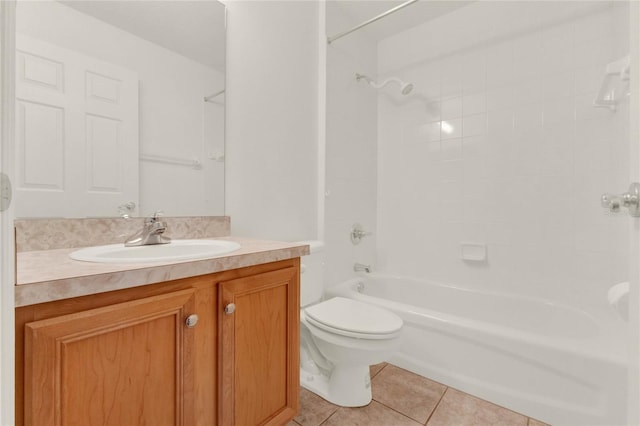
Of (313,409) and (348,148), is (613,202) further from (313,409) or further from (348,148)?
(348,148)

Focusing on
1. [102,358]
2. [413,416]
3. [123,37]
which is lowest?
[413,416]

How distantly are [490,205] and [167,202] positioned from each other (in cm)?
203

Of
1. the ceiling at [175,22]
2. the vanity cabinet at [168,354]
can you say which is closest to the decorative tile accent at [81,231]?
the vanity cabinet at [168,354]

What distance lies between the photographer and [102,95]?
106 centimetres

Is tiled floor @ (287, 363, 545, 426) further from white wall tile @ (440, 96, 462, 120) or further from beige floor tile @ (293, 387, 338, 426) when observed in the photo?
white wall tile @ (440, 96, 462, 120)

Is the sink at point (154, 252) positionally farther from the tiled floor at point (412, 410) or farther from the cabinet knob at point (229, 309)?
the tiled floor at point (412, 410)

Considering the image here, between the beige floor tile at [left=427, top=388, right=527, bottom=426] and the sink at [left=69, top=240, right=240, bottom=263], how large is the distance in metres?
1.20

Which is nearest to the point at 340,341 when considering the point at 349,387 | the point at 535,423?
the point at 349,387

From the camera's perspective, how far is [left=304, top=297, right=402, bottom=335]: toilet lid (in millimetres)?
1255

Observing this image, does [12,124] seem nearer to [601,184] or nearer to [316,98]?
[316,98]

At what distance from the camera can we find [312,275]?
1.58m

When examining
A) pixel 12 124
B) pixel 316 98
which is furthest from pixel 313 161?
pixel 12 124

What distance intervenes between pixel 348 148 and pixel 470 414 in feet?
5.80

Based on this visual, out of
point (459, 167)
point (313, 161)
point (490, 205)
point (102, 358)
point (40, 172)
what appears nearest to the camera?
point (102, 358)
